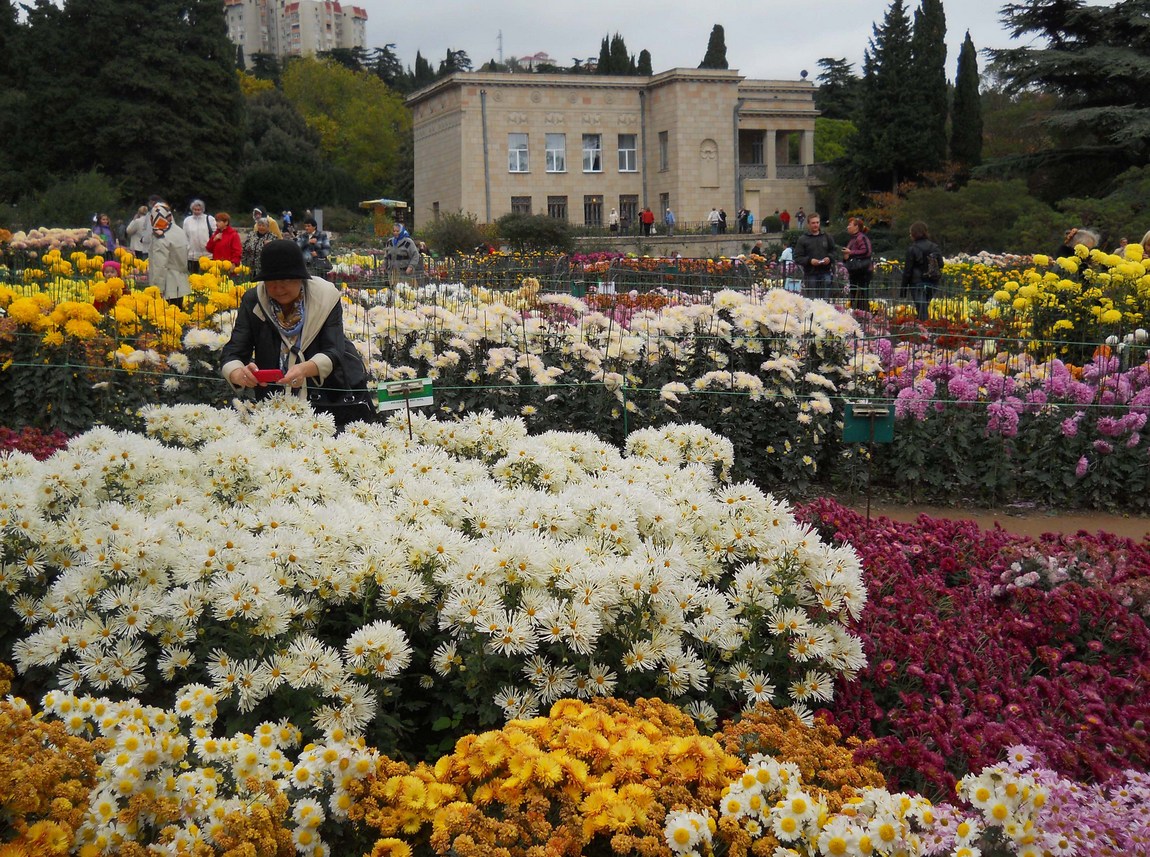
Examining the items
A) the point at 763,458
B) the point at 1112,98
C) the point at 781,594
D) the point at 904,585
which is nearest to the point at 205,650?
the point at 781,594

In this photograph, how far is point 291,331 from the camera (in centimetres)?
495

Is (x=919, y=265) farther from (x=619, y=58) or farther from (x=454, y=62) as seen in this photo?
(x=454, y=62)

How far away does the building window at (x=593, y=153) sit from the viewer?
5175 cm

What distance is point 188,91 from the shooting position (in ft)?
144

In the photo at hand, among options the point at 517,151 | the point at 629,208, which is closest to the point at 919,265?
the point at 517,151

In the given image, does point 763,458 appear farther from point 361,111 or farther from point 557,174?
point 361,111

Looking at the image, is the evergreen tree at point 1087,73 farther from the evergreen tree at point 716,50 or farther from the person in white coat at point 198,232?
the evergreen tree at point 716,50

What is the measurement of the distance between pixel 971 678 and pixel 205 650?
2288 millimetres

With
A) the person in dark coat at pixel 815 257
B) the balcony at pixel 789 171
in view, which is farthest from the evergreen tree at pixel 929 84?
the person in dark coat at pixel 815 257

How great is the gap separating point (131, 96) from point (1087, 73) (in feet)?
114

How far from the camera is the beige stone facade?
4953 centimetres

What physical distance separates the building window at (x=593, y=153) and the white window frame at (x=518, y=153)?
2955 millimetres

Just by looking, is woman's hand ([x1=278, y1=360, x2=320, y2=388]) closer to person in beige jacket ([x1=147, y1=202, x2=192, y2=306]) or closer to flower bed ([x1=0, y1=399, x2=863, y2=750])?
flower bed ([x1=0, y1=399, x2=863, y2=750])

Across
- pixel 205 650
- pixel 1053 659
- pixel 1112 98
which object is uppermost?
pixel 1112 98
